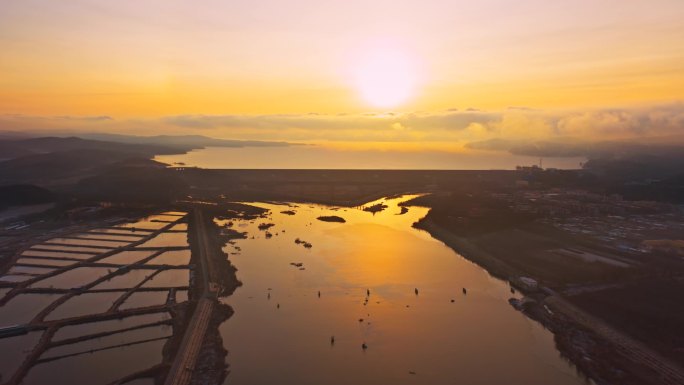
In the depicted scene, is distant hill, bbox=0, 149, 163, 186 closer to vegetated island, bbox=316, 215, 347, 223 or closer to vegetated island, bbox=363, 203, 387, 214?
vegetated island, bbox=316, 215, 347, 223

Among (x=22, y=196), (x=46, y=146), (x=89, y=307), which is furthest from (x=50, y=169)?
(x=89, y=307)

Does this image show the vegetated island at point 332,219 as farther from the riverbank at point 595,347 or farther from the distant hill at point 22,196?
the distant hill at point 22,196

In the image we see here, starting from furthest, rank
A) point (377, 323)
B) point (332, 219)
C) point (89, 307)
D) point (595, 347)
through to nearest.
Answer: point (332, 219)
point (89, 307)
point (377, 323)
point (595, 347)

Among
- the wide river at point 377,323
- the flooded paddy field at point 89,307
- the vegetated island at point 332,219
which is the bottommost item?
the flooded paddy field at point 89,307

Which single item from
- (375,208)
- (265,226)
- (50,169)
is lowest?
(50,169)

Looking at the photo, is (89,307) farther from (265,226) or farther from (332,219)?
(332,219)

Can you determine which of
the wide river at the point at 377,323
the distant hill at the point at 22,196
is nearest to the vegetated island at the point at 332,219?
the wide river at the point at 377,323

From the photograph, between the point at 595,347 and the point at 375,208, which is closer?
the point at 595,347
